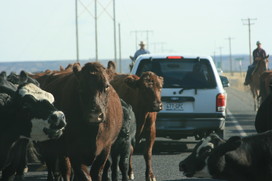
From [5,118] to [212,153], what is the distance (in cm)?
254

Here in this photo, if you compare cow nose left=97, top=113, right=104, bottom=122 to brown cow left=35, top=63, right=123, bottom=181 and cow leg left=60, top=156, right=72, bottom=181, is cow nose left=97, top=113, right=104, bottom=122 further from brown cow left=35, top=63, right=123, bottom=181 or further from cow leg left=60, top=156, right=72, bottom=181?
cow leg left=60, top=156, right=72, bottom=181

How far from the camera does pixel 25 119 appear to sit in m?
10.4

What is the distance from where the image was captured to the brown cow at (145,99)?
1475 centimetres

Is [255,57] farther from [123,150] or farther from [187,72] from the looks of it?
[123,150]

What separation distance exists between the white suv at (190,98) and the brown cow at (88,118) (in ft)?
18.7

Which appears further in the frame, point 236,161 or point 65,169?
point 65,169

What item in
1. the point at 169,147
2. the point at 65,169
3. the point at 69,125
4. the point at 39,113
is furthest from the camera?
the point at 169,147

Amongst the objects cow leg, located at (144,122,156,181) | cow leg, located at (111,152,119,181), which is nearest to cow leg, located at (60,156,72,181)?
cow leg, located at (111,152,119,181)

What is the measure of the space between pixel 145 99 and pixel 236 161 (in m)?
5.27

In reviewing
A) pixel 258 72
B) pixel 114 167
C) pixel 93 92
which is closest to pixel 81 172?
pixel 93 92

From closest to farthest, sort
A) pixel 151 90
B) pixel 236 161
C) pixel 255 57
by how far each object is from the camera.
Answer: pixel 236 161 < pixel 151 90 < pixel 255 57

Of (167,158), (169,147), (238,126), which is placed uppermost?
(167,158)

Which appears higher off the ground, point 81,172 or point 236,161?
point 236,161

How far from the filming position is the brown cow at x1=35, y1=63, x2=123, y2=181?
10.6 meters
